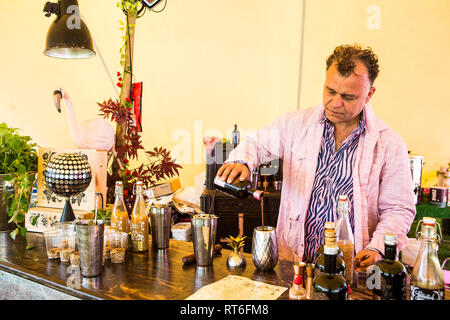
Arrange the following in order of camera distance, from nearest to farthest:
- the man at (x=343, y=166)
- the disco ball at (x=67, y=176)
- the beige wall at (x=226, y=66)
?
1. the disco ball at (x=67, y=176)
2. the man at (x=343, y=166)
3. the beige wall at (x=226, y=66)

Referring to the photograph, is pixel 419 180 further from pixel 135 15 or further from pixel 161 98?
pixel 135 15

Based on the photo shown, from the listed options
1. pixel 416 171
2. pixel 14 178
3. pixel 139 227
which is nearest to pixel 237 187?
pixel 139 227

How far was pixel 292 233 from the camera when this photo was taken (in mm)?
1981

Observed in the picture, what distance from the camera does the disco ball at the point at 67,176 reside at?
65.3 inches

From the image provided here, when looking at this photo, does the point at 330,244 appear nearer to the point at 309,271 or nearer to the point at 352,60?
the point at 309,271

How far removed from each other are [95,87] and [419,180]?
352cm

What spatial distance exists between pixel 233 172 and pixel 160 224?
403 millimetres

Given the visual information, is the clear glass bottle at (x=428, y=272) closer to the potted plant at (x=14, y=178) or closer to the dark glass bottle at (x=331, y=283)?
the dark glass bottle at (x=331, y=283)

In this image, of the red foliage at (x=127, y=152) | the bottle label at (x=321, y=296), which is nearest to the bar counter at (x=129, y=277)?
the bottle label at (x=321, y=296)

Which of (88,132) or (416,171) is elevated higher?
(88,132)

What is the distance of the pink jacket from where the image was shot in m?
1.75

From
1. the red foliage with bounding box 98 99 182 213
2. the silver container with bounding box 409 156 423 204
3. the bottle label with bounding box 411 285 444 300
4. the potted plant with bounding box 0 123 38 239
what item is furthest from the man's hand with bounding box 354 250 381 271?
the silver container with bounding box 409 156 423 204

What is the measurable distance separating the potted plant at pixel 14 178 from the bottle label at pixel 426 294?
1702mm

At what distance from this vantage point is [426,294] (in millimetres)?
967
